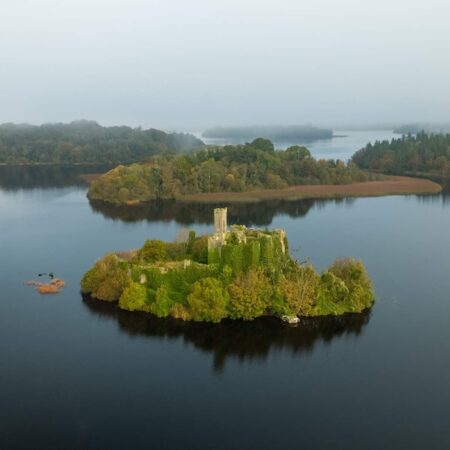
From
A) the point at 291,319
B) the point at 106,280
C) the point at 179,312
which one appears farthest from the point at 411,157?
the point at 179,312

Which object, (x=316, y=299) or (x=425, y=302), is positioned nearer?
(x=316, y=299)

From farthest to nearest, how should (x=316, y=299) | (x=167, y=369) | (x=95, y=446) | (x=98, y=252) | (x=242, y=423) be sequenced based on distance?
(x=98, y=252)
(x=316, y=299)
(x=167, y=369)
(x=242, y=423)
(x=95, y=446)

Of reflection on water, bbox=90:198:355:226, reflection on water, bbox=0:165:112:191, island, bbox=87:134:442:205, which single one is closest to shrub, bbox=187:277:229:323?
reflection on water, bbox=90:198:355:226

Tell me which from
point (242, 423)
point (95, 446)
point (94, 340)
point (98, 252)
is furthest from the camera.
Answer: point (98, 252)

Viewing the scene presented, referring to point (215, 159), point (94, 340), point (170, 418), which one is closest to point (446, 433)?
point (170, 418)

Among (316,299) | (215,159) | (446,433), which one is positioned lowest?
(446,433)

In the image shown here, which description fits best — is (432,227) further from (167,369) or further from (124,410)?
(124,410)

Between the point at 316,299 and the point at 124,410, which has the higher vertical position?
the point at 316,299

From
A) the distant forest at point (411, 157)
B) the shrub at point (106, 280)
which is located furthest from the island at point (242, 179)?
the shrub at point (106, 280)
